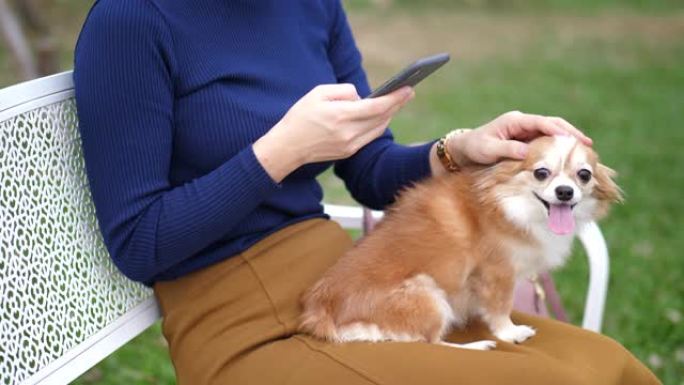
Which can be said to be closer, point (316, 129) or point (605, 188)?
point (316, 129)

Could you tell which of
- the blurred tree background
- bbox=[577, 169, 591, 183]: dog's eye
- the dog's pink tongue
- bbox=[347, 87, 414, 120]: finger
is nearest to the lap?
the dog's pink tongue

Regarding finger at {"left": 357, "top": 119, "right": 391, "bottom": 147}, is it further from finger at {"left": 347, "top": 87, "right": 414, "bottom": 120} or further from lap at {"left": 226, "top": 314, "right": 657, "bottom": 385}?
lap at {"left": 226, "top": 314, "right": 657, "bottom": 385}

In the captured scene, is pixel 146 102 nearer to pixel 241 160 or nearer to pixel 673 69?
pixel 241 160

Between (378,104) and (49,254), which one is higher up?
(378,104)

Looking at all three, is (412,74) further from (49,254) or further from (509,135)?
(49,254)

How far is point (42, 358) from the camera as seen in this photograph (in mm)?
1778

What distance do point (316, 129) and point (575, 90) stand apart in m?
5.86

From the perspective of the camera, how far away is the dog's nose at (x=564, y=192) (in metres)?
1.76

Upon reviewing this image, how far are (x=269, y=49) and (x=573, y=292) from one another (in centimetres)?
239

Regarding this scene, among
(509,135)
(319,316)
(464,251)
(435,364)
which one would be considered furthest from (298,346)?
(509,135)

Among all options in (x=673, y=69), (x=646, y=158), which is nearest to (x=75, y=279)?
(x=646, y=158)

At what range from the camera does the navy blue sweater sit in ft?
5.47

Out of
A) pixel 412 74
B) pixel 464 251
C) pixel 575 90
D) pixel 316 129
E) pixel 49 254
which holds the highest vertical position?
pixel 412 74

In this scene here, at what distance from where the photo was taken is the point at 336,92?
171 centimetres
